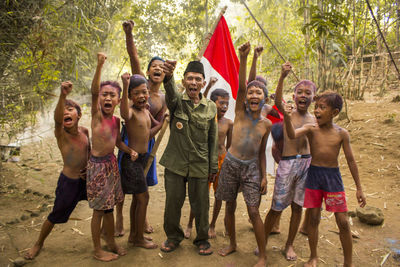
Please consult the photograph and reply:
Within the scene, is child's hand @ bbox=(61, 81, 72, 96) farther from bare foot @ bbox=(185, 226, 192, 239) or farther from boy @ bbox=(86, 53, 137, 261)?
bare foot @ bbox=(185, 226, 192, 239)

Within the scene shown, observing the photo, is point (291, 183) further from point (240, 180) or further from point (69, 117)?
point (69, 117)

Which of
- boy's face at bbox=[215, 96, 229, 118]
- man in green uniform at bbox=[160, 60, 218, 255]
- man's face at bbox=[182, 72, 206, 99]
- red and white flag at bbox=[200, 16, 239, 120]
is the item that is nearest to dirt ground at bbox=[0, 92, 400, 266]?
man in green uniform at bbox=[160, 60, 218, 255]

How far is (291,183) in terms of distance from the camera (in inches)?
Answer: 117

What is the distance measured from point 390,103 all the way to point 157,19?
881cm

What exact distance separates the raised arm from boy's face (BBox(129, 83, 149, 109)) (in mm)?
281

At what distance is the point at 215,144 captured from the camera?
3.06 m

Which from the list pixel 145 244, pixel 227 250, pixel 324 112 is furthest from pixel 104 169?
pixel 324 112

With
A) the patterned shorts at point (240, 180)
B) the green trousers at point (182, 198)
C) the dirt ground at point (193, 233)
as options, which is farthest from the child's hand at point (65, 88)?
the patterned shorts at point (240, 180)

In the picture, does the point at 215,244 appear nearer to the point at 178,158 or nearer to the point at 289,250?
the point at 289,250

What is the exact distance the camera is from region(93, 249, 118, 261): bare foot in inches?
108

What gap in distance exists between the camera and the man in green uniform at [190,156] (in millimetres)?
2912

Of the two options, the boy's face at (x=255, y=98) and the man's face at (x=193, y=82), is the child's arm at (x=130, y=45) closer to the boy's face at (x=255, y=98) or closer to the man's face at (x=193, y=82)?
the man's face at (x=193, y=82)

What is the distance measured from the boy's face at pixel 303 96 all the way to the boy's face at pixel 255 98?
0.49m

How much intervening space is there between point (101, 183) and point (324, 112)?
2336mm
